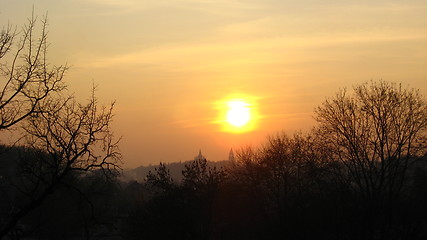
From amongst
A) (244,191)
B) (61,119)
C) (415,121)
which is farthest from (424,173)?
(61,119)

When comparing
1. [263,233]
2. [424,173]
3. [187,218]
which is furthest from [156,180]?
[424,173]

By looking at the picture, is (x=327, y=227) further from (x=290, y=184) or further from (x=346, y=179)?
(x=290, y=184)

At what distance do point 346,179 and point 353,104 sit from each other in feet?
22.8

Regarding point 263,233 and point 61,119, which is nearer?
point 61,119

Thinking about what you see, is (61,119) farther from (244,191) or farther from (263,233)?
(244,191)

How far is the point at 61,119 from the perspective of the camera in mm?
17438

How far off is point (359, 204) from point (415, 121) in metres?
11.3

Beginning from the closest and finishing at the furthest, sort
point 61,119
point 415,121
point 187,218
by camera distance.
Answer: point 61,119 < point 187,218 < point 415,121

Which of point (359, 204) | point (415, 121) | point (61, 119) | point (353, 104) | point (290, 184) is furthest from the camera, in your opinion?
point (290, 184)

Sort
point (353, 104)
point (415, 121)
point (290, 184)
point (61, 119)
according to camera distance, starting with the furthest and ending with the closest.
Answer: point (290, 184) → point (353, 104) → point (415, 121) → point (61, 119)

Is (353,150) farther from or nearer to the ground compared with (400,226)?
farther from the ground

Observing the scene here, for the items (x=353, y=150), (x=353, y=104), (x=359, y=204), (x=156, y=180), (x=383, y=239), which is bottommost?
(x=383, y=239)

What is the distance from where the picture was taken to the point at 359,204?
1355 inches

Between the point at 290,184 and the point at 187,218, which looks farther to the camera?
the point at 290,184
